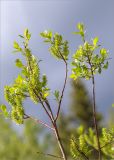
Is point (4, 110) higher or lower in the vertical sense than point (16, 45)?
lower

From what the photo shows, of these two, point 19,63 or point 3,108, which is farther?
point 3,108

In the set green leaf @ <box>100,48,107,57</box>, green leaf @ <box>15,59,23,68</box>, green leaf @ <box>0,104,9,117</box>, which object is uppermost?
green leaf @ <box>100,48,107,57</box>

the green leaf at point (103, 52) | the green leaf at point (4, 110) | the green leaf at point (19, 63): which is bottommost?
the green leaf at point (4, 110)

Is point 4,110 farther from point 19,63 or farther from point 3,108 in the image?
point 19,63

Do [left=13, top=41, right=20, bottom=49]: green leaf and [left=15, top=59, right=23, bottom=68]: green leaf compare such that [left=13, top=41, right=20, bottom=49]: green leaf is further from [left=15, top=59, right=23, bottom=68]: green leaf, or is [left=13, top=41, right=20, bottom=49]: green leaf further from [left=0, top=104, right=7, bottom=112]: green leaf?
[left=0, top=104, right=7, bottom=112]: green leaf

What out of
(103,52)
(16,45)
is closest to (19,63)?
(16,45)

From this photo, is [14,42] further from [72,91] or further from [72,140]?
[72,91]

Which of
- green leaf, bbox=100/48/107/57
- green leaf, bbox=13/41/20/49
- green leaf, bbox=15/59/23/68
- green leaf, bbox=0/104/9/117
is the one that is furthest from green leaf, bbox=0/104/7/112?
green leaf, bbox=100/48/107/57

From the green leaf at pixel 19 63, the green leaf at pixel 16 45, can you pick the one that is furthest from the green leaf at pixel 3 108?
the green leaf at pixel 16 45

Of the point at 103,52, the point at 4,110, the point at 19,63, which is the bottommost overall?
the point at 4,110

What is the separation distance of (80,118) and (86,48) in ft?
89.6

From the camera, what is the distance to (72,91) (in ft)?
108

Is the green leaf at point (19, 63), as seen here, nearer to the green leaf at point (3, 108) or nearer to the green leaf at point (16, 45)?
the green leaf at point (16, 45)

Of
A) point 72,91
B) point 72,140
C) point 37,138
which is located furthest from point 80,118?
point 72,140
